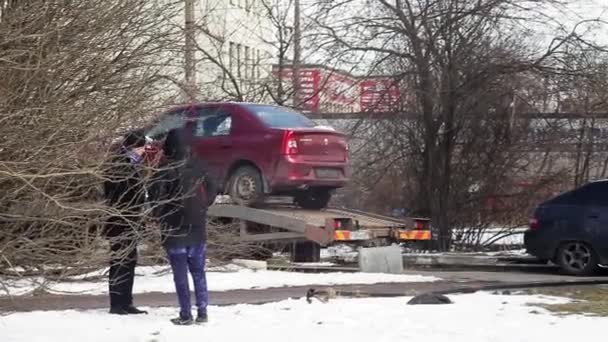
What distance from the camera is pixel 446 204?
20.6 meters

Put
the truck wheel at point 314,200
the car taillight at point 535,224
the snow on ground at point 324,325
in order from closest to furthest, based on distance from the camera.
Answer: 1. the snow on ground at point 324,325
2. the truck wheel at point 314,200
3. the car taillight at point 535,224

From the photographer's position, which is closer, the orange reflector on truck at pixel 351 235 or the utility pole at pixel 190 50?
the utility pole at pixel 190 50

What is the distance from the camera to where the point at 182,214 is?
835 centimetres

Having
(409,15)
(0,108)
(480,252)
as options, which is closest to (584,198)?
(480,252)

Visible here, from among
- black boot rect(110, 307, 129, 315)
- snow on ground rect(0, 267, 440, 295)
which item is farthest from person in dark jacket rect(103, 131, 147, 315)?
snow on ground rect(0, 267, 440, 295)

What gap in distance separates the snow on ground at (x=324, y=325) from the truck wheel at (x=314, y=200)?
5229 millimetres

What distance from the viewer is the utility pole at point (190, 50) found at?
9625mm

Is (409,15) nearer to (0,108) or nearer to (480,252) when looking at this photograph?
(480,252)

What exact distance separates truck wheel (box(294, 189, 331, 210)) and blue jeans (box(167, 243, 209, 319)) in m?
6.08

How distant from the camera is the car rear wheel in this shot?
46.9 feet

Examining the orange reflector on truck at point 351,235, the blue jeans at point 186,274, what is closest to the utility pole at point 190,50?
the blue jeans at point 186,274

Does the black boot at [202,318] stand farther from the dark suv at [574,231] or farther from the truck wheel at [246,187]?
the dark suv at [574,231]

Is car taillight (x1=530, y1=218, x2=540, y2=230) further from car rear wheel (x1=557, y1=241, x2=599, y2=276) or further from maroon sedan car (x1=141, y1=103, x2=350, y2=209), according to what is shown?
maroon sedan car (x1=141, y1=103, x2=350, y2=209)

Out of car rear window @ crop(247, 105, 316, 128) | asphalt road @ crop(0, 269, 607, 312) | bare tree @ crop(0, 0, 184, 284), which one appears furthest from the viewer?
car rear window @ crop(247, 105, 316, 128)
